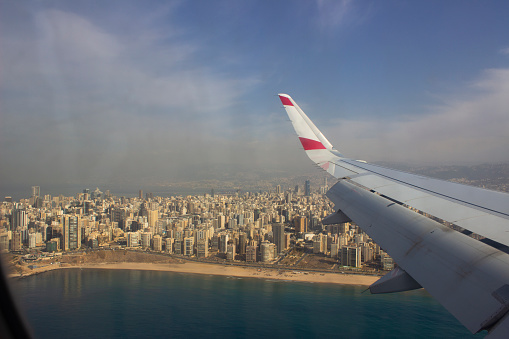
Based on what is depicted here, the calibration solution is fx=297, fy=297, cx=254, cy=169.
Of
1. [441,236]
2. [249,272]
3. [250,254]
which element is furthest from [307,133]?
[250,254]

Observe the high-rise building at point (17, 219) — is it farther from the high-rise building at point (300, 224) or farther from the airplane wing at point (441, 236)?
the high-rise building at point (300, 224)

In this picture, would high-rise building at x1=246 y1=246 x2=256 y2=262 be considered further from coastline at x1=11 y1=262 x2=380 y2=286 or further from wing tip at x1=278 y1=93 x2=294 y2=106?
wing tip at x1=278 y1=93 x2=294 y2=106

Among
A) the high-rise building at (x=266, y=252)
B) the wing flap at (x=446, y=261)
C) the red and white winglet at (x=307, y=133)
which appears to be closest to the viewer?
the wing flap at (x=446, y=261)

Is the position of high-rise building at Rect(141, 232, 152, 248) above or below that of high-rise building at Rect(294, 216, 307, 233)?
below

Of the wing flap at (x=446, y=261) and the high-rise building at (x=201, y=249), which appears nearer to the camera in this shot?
the wing flap at (x=446, y=261)

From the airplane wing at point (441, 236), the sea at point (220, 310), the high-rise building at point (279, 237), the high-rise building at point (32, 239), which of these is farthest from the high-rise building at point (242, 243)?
the airplane wing at point (441, 236)

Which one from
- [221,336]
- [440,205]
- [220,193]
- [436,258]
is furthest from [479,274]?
[220,193]

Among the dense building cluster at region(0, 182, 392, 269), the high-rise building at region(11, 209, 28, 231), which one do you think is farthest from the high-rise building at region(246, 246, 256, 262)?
the high-rise building at region(11, 209, 28, 231)

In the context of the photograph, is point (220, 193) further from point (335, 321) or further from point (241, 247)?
point (335, 321)

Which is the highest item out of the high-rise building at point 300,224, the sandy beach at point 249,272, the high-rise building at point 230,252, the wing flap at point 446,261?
the wing flap at point 446,261
